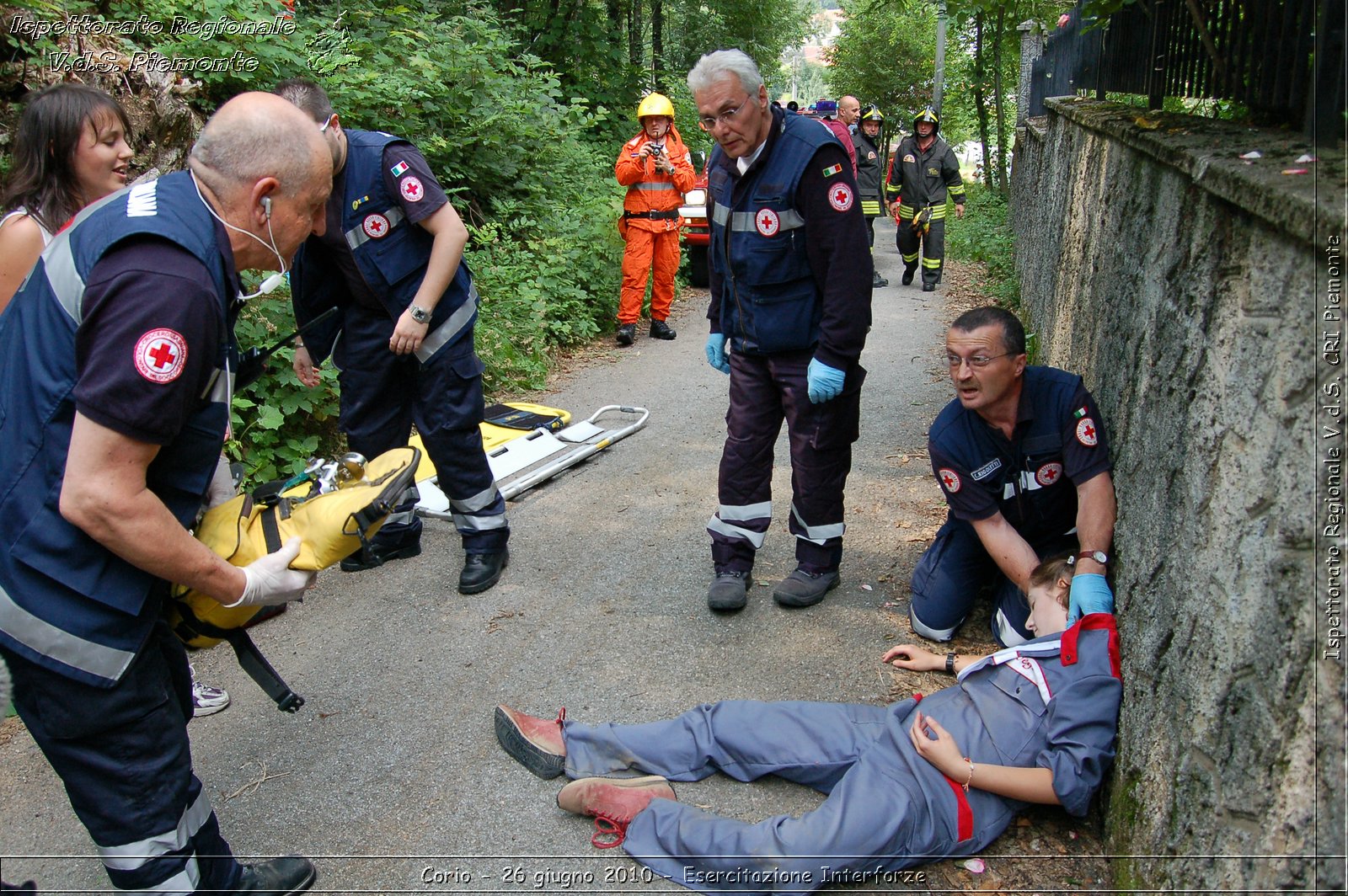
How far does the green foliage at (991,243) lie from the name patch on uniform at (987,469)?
6.28 m

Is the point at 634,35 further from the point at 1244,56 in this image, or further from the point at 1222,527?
the point at 1222,527

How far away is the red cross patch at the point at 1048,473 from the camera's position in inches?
128

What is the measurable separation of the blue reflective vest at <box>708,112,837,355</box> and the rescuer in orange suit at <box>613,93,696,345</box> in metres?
4.83

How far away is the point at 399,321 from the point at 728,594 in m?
1.76

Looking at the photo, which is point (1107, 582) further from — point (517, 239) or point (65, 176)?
point (517, 239)

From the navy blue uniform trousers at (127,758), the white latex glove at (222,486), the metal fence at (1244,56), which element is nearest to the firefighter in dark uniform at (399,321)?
the white latex glove at (222,486)

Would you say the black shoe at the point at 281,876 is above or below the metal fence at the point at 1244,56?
below

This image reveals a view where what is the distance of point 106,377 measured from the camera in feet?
5.54

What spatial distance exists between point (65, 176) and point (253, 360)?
1.24 m

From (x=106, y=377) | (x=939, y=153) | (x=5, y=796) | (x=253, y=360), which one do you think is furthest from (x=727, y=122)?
(x=939, y=153)

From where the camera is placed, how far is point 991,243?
508 inches

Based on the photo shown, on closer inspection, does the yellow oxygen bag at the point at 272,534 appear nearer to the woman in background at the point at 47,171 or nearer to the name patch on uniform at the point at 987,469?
the woman in background at the point at 47,171

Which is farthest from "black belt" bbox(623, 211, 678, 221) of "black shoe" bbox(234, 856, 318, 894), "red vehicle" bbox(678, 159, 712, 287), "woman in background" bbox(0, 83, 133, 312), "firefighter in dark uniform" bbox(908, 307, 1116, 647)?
"black shoe" bbox(234, 856, 318, 894)

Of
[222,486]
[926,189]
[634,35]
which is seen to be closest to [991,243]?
[926,189]
